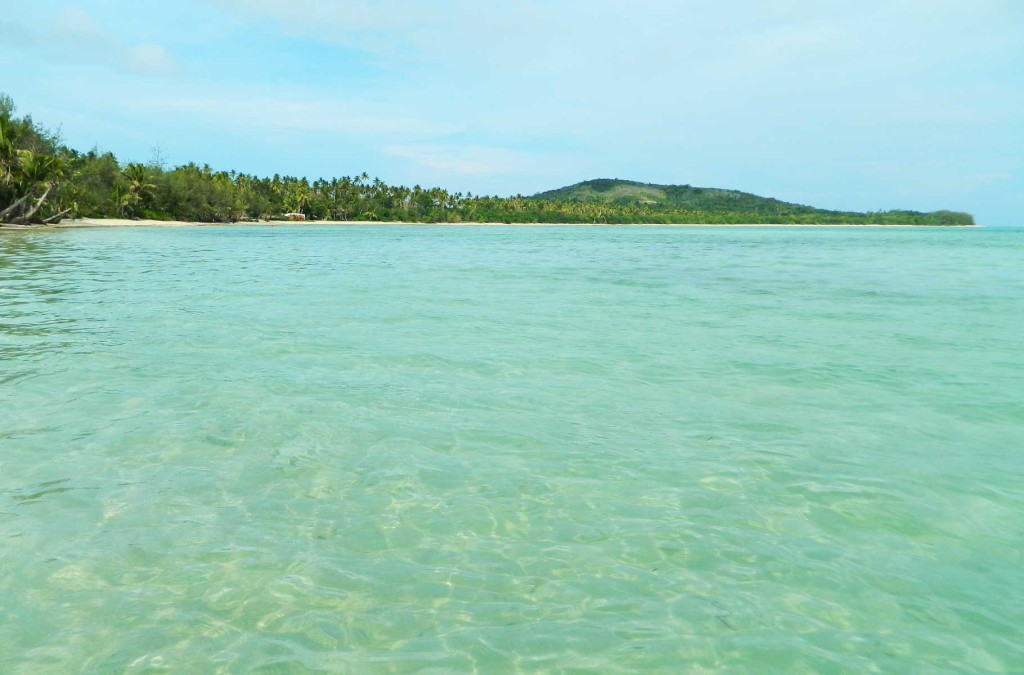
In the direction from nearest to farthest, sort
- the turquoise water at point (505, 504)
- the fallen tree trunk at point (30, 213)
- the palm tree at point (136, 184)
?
1. the turquoise water at point (505, 504)
2. the fallen tree trunk at point (30, 213)
3. the palm tree at point (136, 184)

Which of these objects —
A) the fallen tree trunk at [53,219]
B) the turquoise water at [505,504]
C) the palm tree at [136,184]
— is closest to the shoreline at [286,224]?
the fallen tree trunk at [53,219]

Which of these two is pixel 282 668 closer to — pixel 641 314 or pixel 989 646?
pixel 989 646

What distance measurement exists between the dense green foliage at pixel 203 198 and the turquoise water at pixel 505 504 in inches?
2165

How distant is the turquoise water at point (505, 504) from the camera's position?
375 cm

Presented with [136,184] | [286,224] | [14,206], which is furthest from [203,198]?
[14,206]

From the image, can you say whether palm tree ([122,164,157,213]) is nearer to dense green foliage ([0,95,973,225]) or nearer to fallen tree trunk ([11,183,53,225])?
dense green foliage ([0,95,973,225])

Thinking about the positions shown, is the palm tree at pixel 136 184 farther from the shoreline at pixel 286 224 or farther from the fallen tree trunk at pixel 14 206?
the fallen tree trunk at pixel 14 206

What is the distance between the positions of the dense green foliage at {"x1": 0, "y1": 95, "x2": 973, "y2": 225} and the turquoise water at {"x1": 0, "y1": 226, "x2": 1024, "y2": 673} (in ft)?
180

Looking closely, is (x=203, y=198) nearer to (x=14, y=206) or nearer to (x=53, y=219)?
(x=53, y=219)

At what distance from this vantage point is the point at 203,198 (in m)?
101

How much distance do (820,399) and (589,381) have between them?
279cm

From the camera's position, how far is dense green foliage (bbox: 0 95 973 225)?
5741 centimetres

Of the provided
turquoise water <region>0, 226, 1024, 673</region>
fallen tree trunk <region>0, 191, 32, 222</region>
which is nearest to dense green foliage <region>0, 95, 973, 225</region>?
fallen tree trunk <region>0, 191, 32, 222</region>

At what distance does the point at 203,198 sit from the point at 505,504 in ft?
352
